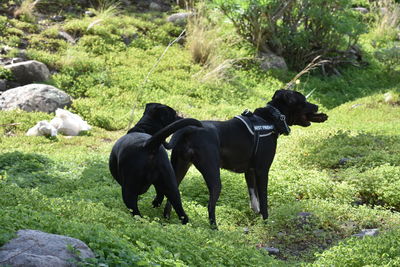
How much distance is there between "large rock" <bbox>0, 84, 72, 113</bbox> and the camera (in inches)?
535

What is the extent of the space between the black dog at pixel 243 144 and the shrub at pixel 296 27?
10348 mm

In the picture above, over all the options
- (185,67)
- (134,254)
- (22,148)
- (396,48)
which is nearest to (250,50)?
(185,67)

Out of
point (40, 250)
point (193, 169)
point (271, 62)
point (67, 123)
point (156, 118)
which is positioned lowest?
point (271, 62)

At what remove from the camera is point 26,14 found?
725 inches

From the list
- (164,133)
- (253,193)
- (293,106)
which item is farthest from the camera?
(293,106)

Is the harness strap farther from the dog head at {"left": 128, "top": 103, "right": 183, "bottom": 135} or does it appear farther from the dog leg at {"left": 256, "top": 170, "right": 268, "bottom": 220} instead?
the dog head at {"left": 128, "top": 103, "right": 183, "bottom": 135}

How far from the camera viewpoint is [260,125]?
755 centimetres

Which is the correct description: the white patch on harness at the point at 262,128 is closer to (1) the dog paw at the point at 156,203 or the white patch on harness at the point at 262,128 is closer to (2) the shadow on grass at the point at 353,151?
(1) the dog paw at the point at 156,203

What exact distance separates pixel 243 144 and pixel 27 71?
922 centimetres

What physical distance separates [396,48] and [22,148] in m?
12.9

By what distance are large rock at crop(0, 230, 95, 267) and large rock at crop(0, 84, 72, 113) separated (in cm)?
1005

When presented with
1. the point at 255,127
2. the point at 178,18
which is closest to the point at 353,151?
the point at 255,127

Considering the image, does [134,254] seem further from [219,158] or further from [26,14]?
[26,14]

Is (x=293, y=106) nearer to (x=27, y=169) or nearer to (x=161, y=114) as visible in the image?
(x=161, y=114)
